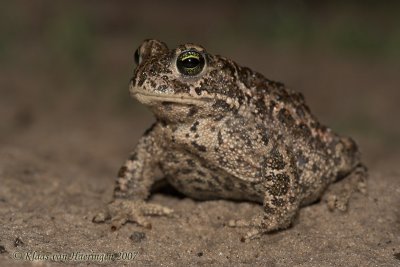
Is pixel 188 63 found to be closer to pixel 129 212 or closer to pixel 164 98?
pixel 164 98

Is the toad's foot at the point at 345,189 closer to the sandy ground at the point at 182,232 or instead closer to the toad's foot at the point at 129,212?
the sandy ground at the point at 182,232

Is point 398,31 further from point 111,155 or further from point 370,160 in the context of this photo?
point 111,155

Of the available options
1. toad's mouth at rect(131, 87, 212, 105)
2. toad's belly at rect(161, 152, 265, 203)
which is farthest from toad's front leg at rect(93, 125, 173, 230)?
toad's mouth at rect(131, 87, 212, 105)

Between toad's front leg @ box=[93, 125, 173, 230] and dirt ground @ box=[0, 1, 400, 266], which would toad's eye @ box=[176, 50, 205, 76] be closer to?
toad's front leg @ box=[93, 125, 173, 230]

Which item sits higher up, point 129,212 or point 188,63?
point 188,63

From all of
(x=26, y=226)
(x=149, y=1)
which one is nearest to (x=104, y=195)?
(x=26, y=226)

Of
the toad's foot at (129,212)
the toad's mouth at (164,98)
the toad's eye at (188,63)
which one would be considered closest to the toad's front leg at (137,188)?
the toad's foot at (129,212)

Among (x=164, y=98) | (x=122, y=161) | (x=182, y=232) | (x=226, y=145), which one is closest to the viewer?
(x=164, y=98)

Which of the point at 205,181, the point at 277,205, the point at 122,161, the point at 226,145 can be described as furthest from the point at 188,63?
the point at 122,161
